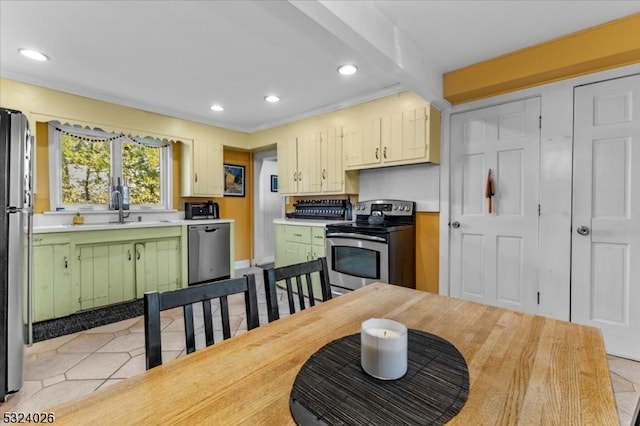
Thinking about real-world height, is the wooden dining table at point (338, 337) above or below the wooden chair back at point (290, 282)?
below

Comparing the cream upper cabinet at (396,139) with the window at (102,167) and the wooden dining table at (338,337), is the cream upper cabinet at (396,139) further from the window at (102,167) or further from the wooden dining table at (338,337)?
the window at (102,167)

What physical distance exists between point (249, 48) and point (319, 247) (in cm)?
212

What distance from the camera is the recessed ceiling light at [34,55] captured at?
246 centimetres

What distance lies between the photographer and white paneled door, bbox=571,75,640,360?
222cm

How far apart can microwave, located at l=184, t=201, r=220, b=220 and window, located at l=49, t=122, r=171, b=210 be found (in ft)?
0.86

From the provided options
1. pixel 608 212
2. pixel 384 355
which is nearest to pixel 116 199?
pixel 384 355

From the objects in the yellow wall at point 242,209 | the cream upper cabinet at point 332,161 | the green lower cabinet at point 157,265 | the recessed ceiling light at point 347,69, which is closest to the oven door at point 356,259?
the cream upper cabinet at point 332,161

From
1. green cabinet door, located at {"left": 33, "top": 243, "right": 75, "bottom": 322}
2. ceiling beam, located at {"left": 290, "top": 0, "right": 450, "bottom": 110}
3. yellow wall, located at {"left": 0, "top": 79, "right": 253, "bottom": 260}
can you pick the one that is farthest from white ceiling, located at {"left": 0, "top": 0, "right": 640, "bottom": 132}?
green cabinet door, located at {"left": 33, "top": 243, "right": 75, "bottom": 322}

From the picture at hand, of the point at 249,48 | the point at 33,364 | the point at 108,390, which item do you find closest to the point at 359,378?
the point at 108,390

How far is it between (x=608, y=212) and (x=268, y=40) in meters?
2.85

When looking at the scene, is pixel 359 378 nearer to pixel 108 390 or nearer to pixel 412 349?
pixel 412 349

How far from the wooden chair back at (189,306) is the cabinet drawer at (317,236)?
233 cm

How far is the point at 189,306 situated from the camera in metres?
1.02

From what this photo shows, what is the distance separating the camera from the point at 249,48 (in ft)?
7.85
